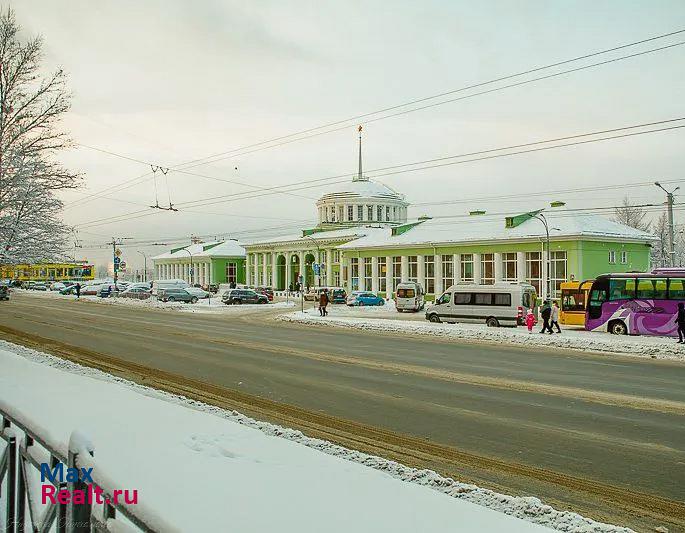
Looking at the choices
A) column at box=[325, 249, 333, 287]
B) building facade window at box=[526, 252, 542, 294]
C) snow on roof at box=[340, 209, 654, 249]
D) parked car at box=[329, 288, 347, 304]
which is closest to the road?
building facade window at box=[526, 252, 542, 294]

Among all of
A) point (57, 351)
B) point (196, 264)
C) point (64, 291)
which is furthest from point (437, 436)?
point (196, 264)

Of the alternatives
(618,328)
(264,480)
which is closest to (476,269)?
(618,328)

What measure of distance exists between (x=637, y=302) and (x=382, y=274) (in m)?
40.9

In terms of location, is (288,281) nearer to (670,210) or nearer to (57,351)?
(670,210)

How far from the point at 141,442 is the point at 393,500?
139 inches

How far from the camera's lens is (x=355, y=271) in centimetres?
7344

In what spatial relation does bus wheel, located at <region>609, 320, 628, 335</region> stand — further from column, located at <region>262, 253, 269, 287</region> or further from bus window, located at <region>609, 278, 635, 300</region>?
column, located at <region>262, 253, 269, 287</region>

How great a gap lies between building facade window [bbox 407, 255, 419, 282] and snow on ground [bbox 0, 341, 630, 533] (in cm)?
5562

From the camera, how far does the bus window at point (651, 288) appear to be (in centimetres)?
2920

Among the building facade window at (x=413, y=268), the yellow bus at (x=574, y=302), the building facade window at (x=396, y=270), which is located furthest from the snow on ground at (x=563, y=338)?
the building facade window at (x=396, y=270)

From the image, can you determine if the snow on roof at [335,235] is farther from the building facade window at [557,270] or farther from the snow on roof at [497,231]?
the building facade window at [557,270]

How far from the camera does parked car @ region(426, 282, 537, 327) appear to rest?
34500 millimetres

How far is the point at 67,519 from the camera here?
316 centimetres

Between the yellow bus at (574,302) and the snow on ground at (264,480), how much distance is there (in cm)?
2869
